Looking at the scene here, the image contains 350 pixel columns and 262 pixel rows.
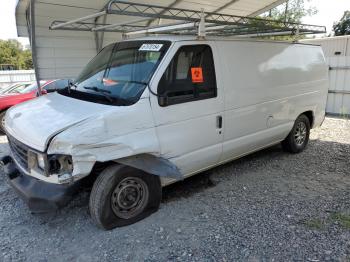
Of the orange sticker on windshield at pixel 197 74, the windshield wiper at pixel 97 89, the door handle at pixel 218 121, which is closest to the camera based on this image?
the windshield wiper at pixel 97 89

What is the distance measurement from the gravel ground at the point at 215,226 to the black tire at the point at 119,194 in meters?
0.11

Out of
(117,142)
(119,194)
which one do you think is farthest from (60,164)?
(119,194)

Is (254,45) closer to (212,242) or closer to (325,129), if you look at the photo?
(212,242)

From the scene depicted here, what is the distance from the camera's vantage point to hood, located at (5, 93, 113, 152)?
3193mm

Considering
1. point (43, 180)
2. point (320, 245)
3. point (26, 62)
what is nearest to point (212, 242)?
point (320, 245)

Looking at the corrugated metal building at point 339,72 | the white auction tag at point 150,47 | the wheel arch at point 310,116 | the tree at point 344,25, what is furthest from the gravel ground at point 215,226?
the tree at point 344,25

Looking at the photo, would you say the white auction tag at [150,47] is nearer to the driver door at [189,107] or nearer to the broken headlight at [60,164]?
the driver door at [189,107]

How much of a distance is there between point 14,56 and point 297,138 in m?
51.9

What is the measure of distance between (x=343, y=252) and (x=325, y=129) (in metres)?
5.69

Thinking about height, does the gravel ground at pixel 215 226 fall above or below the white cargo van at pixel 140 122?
below

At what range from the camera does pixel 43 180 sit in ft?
10.8

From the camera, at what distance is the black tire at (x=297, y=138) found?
5.98m

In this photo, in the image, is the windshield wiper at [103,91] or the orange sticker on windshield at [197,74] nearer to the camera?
the windshield wiper at [103,91]

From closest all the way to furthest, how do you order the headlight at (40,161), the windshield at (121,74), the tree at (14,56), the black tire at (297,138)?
the headlight at (40,161)
the windshield at (121,74)
the black tire at (297,138)
the tree at (14,56)
